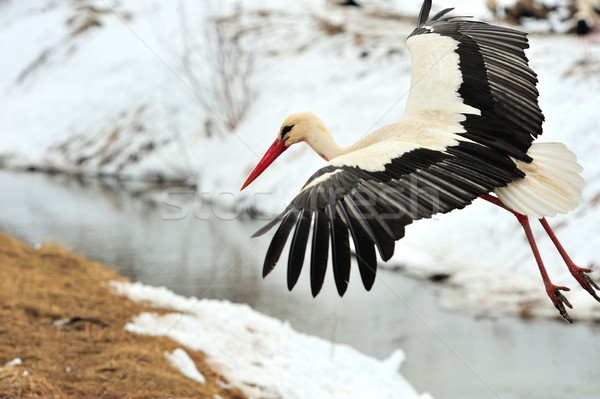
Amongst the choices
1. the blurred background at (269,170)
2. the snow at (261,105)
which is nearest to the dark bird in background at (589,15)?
the blurred background at (269,170)

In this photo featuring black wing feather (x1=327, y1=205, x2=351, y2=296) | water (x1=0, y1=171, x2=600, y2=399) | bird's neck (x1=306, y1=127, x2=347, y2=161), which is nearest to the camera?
black wing feather (x1=327, y1=205, x2=351, y2=296)

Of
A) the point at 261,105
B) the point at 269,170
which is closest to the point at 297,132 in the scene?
the point at 269,170

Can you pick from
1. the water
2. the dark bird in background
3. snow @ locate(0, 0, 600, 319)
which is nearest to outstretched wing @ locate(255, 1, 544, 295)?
the water

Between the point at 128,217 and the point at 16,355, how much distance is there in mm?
9489

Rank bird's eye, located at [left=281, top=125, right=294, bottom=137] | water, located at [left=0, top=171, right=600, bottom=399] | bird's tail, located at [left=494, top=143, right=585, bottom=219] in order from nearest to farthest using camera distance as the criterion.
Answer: bird's tail, located at [left=494, top=143, right=585, bottom=219] → bird's eye, located at [left=281, top=125, right=294, bottom=137] → water, located at [left=0, top=171, right=600, bottom=399]

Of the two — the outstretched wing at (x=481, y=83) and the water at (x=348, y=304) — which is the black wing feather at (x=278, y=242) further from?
the water at (x=348, y=304)

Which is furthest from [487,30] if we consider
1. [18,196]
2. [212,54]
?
[212,54]

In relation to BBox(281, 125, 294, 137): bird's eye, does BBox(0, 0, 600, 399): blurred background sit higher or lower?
lower

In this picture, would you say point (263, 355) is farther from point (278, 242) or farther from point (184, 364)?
point (278, 242)

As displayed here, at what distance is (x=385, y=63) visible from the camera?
1666cm

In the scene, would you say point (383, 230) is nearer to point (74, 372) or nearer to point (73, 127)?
point (74, 372)

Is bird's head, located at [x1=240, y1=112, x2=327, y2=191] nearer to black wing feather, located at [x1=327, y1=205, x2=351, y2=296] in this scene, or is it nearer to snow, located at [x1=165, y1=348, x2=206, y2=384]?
snow, located at [x1=165, y1=348, x2=206, y2=384]

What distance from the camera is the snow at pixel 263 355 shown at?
557 cm

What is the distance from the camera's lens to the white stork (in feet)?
10.6
